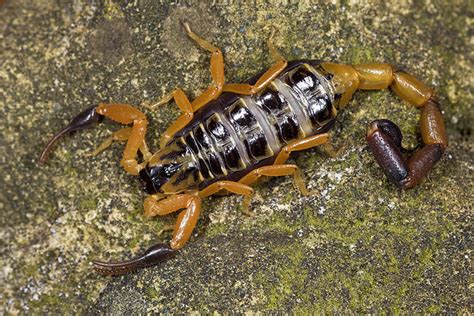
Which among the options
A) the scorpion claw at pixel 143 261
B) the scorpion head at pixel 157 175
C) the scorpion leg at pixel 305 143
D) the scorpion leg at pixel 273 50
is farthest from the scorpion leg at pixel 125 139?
the scorpion leg at pixel 273 50

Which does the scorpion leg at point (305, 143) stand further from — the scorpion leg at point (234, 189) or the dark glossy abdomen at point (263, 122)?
the scorpion leg at point (234, 189)

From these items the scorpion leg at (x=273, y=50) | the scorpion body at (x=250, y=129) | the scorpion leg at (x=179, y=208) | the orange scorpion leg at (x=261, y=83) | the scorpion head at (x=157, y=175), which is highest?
the scorpion leg at (x=273, y=50)

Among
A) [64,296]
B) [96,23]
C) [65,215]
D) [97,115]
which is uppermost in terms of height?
[96,23]

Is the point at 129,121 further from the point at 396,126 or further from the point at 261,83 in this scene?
the point at 396,126

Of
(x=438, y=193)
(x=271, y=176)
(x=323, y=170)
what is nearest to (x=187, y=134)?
(x=271, y=176)

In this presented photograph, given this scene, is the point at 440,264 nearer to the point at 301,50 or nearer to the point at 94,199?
the point at 301,50

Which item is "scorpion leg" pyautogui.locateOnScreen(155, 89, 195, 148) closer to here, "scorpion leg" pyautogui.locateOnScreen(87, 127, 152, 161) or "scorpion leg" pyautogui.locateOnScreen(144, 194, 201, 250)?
"scorpion leg" pyautogui.locateOnScreen(87, 127, 152, 161)
